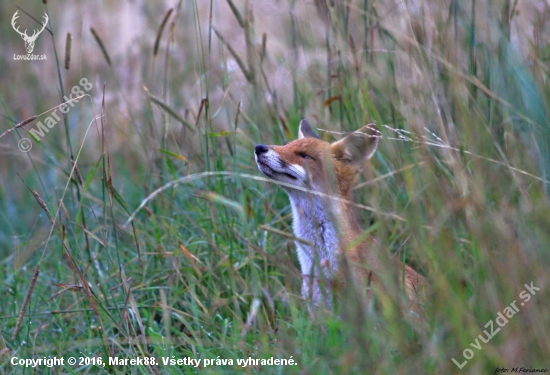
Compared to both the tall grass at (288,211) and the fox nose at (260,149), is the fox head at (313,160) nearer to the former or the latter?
the fox nose at (260,149)

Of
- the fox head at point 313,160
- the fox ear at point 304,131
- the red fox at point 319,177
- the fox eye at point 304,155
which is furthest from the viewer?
the fox ear at point 304,131

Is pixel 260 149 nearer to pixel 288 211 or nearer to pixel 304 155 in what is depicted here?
pixel 304 155

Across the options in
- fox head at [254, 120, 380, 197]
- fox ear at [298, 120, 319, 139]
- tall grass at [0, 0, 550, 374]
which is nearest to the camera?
tall grass at [0, 0, 550, 374]

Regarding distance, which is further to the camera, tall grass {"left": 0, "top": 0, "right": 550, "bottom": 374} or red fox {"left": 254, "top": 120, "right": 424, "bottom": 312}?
red fox {"left": 254, "top": 120, "right": 424, "bottom": 312}

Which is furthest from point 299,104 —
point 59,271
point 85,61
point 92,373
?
point 85,61

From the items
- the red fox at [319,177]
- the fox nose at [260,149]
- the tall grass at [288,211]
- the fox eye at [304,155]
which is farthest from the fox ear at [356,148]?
the fox nose at [260,149]

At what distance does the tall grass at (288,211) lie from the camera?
98.3 inches

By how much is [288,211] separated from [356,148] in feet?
2.82

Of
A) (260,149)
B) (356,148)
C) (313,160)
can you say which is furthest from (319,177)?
(260,149)

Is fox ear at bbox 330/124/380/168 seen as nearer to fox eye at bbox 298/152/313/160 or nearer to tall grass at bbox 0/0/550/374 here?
tall grass at bbox 0/0/550/374

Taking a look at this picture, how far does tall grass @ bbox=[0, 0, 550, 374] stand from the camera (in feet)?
8.20

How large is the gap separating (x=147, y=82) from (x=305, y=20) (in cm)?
225

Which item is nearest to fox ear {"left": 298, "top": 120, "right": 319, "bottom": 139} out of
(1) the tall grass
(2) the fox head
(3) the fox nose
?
(2) the fox head

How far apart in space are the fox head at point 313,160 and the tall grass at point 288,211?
17 centimetres
